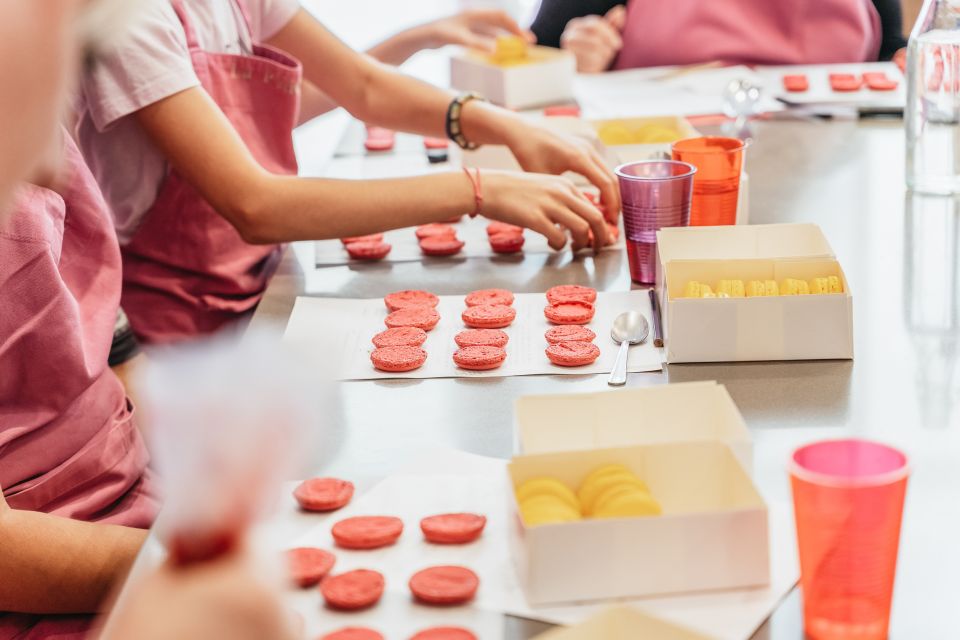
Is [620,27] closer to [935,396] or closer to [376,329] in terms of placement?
[376,329]

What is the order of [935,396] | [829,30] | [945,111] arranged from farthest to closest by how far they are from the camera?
[829,30], [945,111], [935,396]

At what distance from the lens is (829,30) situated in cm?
275

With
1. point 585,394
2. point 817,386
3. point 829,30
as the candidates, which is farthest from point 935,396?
point 829,30

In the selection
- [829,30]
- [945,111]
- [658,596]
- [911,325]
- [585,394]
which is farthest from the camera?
[829,30]

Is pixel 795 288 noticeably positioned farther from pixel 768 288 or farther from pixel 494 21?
pixel 494 21

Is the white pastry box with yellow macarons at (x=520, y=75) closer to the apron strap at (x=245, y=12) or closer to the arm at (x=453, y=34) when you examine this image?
the arm at (x=453, y=34)

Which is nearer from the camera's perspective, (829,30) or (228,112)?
(228,112)

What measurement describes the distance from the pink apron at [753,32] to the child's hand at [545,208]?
1.41 meters

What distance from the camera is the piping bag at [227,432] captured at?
368 mm

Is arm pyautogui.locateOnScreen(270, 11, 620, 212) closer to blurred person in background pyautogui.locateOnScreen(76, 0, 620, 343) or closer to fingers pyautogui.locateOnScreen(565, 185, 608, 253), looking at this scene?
blurred person in background pyautogui.locateOnScreen(76, 0, 620, 343)

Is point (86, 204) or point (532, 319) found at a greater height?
point (86, 204)

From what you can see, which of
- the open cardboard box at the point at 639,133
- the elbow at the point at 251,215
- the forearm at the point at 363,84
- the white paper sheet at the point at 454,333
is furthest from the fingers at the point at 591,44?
the white paper sheet at the point at 454,333

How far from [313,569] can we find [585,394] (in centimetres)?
24

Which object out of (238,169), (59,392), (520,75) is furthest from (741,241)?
(520,75)
